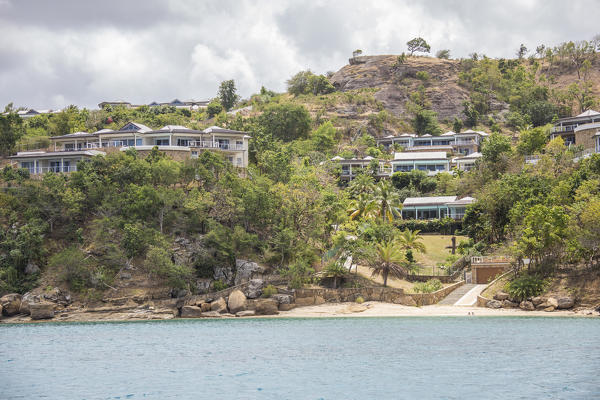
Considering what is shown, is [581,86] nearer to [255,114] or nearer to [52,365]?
[255,114]

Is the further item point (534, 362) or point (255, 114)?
point (255, 114)

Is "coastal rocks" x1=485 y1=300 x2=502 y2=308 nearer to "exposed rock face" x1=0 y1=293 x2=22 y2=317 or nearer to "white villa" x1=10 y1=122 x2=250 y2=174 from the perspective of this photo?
"white villa" x1=10 y1=122 x2=250 y2=174

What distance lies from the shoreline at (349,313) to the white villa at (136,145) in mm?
21602

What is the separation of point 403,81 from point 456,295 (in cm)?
9990

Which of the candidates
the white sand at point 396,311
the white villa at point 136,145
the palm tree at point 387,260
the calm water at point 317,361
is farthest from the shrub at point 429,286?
the white villa at point 136,145

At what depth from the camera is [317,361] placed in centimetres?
2689

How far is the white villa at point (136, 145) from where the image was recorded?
2623 inches

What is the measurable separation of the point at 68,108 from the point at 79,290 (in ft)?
164

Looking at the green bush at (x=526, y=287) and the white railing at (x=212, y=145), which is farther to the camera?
the white railing at (x=212, y=145)

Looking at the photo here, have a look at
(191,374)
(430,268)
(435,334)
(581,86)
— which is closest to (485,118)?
(581,86)

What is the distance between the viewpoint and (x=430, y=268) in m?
55.5

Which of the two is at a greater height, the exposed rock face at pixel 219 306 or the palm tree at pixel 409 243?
the palm tree at pixel 409 243

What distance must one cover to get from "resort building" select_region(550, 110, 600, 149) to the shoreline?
32.8 m

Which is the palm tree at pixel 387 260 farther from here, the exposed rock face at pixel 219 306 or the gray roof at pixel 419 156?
the gray roof at pixel 419 156
